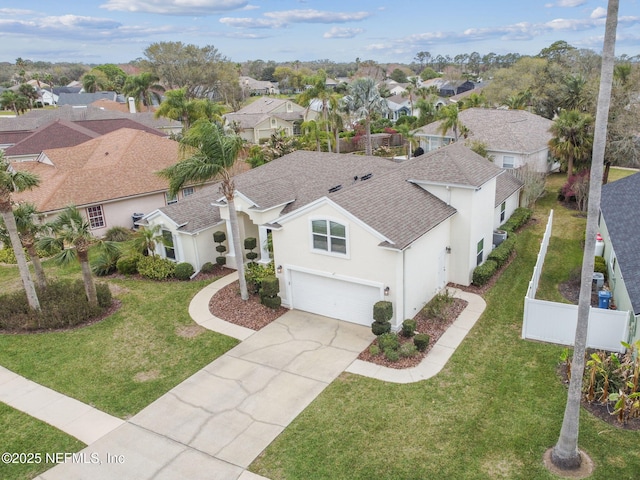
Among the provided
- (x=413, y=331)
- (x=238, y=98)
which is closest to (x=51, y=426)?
(x=413, y=331)

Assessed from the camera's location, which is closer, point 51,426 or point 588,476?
point 588,476

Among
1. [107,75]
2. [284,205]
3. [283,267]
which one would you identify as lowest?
[283,267]

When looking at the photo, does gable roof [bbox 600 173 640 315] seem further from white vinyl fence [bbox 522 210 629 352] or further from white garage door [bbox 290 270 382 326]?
white garage door [bbox 290 270 382 326]

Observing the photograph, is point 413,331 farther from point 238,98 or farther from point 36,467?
point 238,98

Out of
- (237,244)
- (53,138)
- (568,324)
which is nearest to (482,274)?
(568,324)

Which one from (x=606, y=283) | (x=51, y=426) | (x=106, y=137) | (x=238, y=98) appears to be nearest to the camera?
(x=51, y=426)

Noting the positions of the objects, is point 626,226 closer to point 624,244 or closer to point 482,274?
point 624,244
